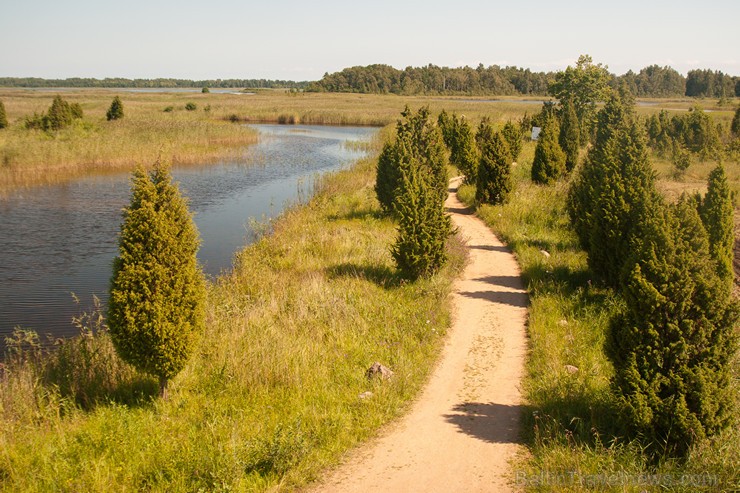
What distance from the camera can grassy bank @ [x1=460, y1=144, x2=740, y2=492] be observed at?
6254mm

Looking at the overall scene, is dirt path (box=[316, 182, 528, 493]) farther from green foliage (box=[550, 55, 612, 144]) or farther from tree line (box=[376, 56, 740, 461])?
green foliage (box=[550, 55, 612, 144])

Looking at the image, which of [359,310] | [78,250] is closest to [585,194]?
[359,310]

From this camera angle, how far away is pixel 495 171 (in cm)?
2223

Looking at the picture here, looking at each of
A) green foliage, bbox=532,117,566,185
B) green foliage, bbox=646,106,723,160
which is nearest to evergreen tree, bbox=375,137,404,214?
green foliage, bbox=532,117,566,185

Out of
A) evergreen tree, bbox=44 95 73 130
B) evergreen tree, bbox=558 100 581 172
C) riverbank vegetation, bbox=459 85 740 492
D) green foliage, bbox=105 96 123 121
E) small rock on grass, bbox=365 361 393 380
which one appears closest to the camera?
riverbank vegetation, bbox=459 85 740 492

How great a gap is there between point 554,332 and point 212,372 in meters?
6.55

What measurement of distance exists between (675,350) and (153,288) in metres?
7.02

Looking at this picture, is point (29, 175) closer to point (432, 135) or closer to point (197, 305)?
point (432, 135)

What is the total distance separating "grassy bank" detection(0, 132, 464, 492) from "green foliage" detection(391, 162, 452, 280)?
50cm

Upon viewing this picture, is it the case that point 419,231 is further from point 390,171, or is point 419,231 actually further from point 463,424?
point 390,171

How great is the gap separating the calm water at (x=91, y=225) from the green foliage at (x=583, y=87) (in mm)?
17686

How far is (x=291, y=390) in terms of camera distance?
8.75 meters

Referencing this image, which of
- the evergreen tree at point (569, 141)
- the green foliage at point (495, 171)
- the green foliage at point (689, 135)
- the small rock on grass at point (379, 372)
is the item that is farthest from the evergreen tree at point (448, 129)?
the small rock on grass at point (379, 372)

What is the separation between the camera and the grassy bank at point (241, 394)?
22.1ft
